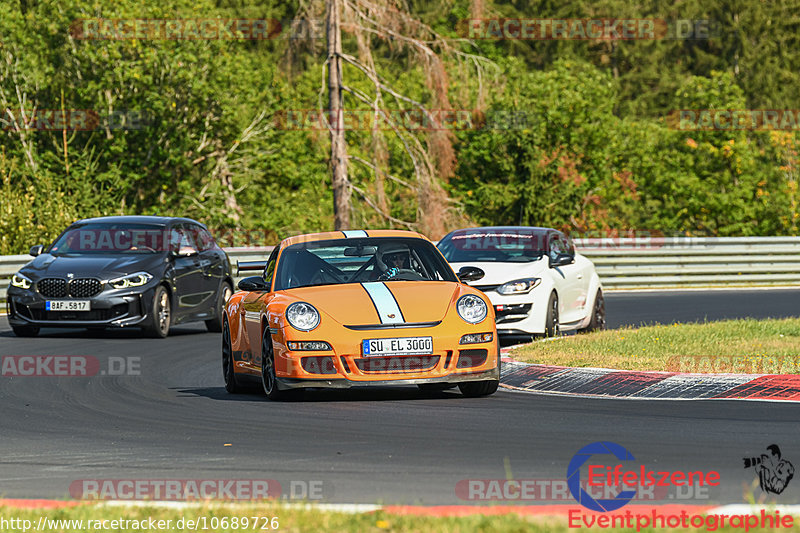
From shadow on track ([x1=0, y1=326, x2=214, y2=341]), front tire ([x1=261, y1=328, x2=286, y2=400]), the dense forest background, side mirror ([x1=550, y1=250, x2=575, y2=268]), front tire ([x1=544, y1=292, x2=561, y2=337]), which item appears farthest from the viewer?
the dense forest background

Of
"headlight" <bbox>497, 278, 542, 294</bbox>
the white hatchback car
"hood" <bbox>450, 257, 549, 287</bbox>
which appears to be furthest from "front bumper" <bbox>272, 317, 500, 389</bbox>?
"hood" <bbox>450, 257, 549, 287</bbox>

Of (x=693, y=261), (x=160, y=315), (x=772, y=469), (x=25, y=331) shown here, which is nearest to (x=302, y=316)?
(x=772, y=469)

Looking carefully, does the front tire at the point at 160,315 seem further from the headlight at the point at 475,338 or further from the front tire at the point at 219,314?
the headlight at the point at 475,338

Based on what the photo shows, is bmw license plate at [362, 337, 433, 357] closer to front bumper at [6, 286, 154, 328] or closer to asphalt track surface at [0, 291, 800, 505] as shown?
asphalt track surface at [0, 291, 800, 505]

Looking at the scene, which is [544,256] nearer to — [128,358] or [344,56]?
[128,358]

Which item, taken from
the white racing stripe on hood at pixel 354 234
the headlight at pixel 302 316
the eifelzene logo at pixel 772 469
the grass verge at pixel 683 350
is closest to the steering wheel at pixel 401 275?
the white racing stripe on hood at pixel 354 234

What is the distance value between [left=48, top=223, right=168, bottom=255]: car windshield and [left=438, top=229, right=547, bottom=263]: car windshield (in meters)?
4.05

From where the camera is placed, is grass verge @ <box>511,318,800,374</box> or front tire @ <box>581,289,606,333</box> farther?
front tire @ <box>581,289,606,333</box>

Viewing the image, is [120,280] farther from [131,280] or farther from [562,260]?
[562,260]

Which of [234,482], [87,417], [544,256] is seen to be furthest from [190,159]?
[234,482]

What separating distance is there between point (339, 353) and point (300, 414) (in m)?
0.65

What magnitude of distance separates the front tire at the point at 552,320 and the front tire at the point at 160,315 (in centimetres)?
525

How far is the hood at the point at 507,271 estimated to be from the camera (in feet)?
54.8

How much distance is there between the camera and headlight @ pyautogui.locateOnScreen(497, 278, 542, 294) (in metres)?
16.5
